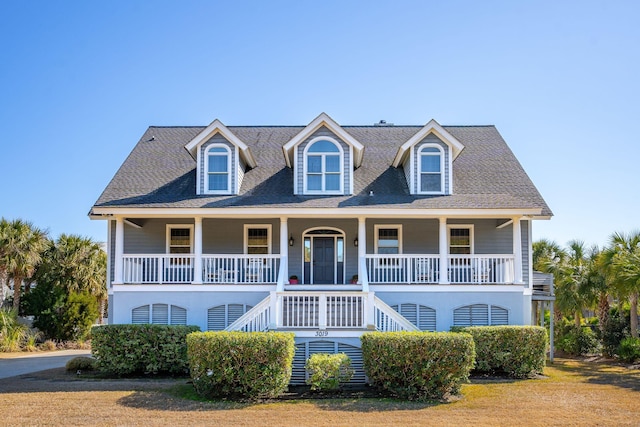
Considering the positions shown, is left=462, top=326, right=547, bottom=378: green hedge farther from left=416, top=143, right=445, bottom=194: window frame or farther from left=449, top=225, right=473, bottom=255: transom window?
left=416, top=143, right=445, bottom=194: window frame

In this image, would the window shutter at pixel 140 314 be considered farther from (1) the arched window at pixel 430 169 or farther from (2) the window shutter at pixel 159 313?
(1) the arched window at pixel 430 169

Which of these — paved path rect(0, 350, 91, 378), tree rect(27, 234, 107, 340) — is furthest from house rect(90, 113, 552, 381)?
tree rect(27, 234, 107, 340)

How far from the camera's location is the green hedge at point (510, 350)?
16.2m

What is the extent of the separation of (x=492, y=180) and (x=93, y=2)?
14.1m

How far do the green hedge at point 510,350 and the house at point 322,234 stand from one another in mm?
2039

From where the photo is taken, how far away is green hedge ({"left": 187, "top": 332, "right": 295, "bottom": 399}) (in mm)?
13172

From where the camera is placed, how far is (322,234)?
21250 millimetres

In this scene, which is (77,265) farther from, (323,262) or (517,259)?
(517,259)

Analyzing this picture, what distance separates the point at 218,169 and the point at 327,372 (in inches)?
350

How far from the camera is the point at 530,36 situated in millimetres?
15945

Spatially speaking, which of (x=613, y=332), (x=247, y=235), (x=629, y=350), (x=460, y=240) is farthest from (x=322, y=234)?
(x=613, y=332)

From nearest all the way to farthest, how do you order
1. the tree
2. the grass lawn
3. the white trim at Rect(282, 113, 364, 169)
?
1. the grass lawn
2. the white trim at Rect(282, 113, 364, 169)
3. the tree

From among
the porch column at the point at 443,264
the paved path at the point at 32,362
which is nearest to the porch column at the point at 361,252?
the porch column at the point at 443,264

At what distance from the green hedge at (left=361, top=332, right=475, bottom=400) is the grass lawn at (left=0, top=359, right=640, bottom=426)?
51cm
